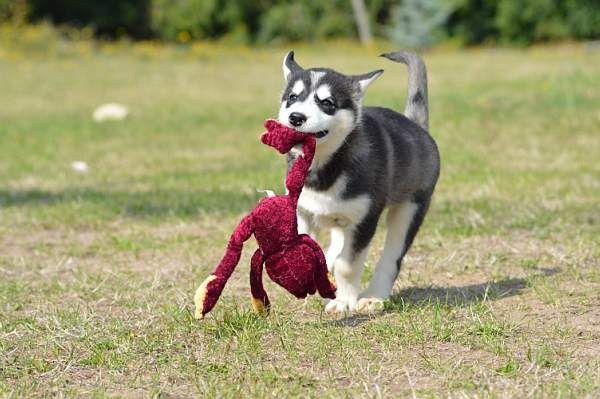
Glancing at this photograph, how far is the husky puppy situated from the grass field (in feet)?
0.71

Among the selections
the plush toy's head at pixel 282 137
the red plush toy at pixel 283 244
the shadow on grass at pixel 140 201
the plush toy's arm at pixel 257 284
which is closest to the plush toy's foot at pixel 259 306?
the plush toy's arm at pixel 257 284

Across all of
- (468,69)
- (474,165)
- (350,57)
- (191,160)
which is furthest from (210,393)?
(350,57)

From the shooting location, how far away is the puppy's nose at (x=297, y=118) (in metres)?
4.52

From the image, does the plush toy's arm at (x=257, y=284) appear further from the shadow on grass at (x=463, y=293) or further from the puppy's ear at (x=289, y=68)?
the puppy's ear at (x=289, y=68)

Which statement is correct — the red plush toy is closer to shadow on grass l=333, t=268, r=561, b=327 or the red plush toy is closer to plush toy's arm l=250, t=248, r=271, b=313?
plush toy's arm l=250, t=248, r=271, b=313

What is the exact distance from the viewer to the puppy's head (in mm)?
4555

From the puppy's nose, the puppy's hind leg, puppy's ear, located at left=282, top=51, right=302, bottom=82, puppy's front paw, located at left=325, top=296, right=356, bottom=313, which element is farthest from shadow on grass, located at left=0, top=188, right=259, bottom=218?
the puppy's nose

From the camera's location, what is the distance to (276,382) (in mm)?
3928

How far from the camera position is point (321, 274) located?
4621 mm

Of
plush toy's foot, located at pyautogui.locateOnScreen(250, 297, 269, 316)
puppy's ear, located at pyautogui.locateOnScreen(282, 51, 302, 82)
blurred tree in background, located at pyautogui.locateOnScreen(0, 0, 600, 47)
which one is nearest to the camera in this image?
plush toy's foot, located at pyautogui.locateOnScreen(250, 297, 269, 316)

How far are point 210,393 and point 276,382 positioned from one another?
262mm

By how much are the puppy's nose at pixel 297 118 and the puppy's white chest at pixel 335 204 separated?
41cm

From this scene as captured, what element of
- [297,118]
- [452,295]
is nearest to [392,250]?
[452,295]

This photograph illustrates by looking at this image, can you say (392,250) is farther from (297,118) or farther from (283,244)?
(297,118)
